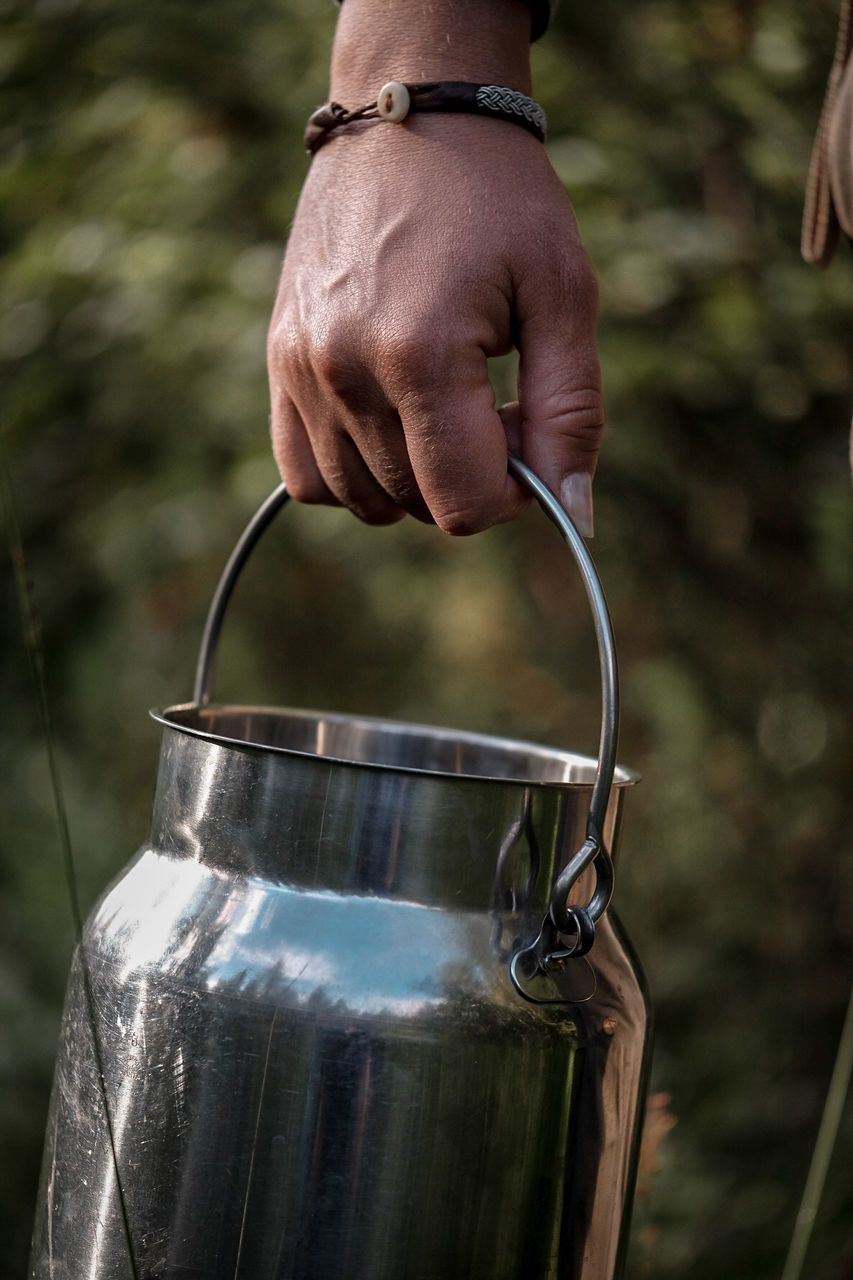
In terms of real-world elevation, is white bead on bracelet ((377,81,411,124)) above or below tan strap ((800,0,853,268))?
below

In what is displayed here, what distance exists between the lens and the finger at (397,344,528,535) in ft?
2.31

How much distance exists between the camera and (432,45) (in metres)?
0.81

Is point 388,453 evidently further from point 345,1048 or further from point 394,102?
point 345,1048

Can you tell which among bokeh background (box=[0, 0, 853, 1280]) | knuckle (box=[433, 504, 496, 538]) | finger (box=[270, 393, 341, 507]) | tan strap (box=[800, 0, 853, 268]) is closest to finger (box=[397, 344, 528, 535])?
knuckle (box=[433, 504, 496, 538])

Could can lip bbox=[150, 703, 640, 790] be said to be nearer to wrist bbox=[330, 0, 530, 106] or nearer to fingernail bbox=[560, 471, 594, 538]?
fingernail bbox=[560, 471, 594, 538]

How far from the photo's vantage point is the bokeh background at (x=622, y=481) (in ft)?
5.66

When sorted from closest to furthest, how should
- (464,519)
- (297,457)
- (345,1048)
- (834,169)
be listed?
(345,1048), (464,519), (297,457), (834,169)

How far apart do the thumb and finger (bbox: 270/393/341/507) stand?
0.16 meters

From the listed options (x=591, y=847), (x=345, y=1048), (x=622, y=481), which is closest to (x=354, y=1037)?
(x=345, y=1048)

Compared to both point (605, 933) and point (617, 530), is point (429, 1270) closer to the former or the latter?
point (605, 933)

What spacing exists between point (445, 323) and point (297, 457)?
186 millimetres

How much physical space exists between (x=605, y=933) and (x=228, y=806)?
0.78ft

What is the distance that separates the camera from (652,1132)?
2.92 feet

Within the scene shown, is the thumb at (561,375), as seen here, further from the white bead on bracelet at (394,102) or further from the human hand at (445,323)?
the white bead on bracelet at (394,102)
